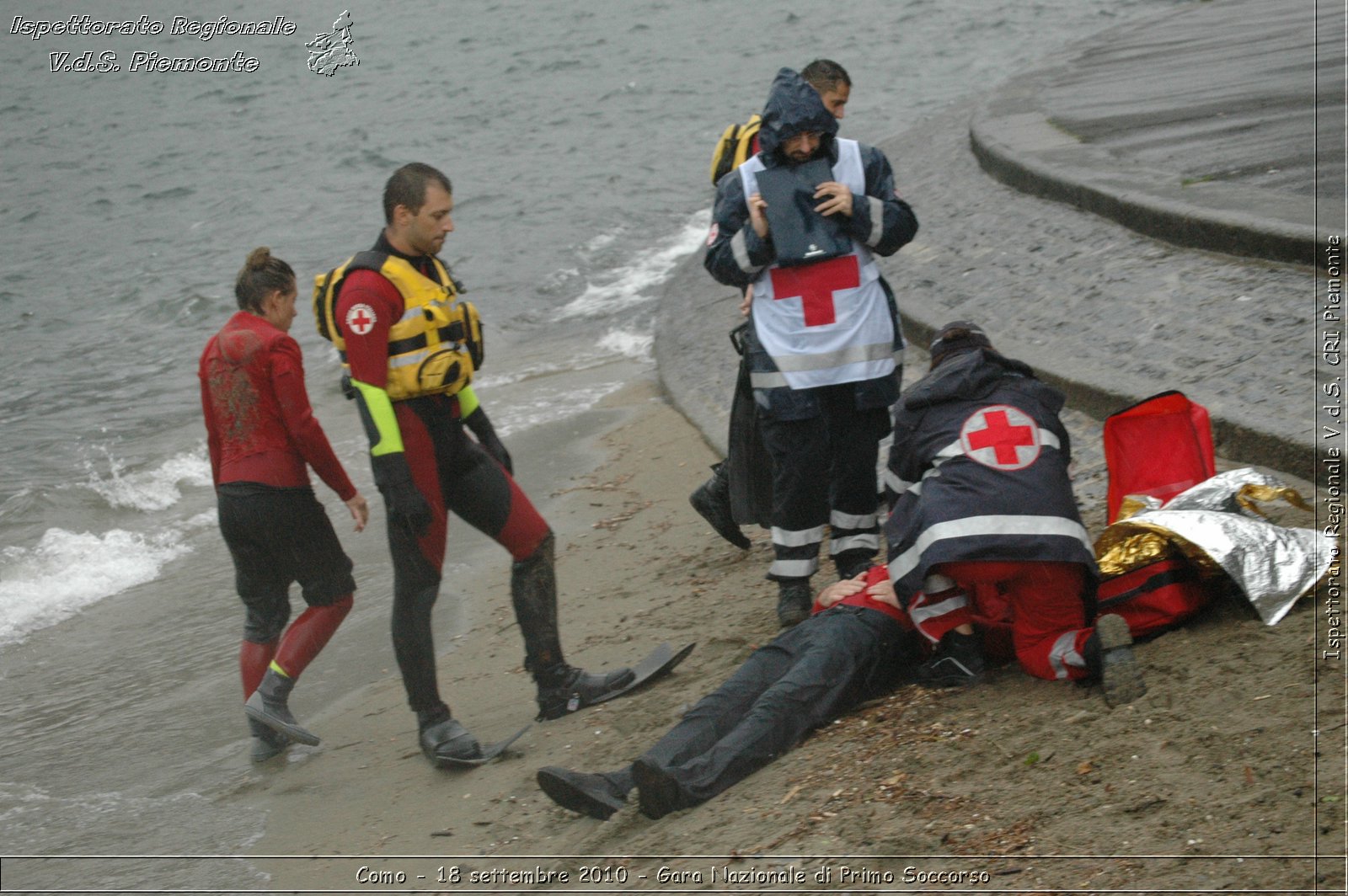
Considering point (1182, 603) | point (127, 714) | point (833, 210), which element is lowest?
point (127, 714)

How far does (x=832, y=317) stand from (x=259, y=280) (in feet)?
7.63

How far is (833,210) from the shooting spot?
5.05 metres

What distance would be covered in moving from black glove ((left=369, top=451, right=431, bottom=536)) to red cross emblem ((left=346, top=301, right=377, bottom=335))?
45 centimetres

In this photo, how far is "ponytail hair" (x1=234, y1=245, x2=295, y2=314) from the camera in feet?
18.4

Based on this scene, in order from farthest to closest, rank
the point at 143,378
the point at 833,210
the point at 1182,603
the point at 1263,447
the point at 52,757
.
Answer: the point at 143,378 → the point at 52,757 → the point at 1263,447 → the point at 833,210 → the point at 1182,603

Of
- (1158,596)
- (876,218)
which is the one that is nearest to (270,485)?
(876,218)

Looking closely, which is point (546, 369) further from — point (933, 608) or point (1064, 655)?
point (1064, 655)

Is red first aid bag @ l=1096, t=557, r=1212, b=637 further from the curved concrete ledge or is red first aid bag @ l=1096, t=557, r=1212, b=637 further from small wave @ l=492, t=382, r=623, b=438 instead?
small wave @ l=492, t=382, r=623, b=438

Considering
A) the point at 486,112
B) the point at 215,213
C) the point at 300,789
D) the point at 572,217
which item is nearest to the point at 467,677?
the point at 300,789

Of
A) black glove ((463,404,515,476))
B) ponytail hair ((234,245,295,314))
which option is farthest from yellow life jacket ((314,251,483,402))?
ponytail hair ((234,245,295,314))

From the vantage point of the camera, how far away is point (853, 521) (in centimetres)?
552

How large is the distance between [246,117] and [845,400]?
94.2 ft

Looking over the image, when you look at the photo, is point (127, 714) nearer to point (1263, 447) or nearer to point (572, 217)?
point (1263, 447)

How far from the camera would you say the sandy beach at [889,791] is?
10.9ft
